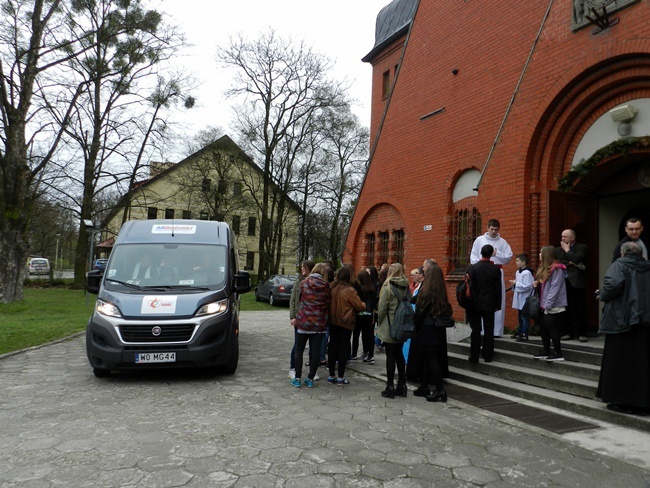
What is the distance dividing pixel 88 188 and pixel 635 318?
2760cm

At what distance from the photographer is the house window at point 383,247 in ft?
49.1

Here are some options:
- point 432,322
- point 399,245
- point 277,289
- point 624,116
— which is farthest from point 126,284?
point 277,289

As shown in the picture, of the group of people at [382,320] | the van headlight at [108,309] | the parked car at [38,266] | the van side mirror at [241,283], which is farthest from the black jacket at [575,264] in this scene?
the parked car at [38,266]

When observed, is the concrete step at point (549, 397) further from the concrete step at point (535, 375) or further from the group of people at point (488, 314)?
the group of people at point (488, 314)

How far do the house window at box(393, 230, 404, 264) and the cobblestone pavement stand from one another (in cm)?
742

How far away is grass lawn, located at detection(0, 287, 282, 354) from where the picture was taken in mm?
10891

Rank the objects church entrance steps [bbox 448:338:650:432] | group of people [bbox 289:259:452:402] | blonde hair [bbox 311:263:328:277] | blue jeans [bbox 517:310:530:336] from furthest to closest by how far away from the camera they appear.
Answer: blue jeans [bbox 517:310:530:336] → blonde hair [bbox 311:263:328:277] → group of people [bbox 289:259:452:402] → church entrance steps [bbox 448:338:650:432]

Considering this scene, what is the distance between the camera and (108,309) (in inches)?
273

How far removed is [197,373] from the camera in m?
7.73

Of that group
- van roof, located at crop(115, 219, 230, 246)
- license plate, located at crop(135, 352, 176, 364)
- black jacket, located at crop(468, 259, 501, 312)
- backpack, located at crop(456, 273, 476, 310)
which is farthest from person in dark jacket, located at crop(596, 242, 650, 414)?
van roof, located at crop(115, 219, 230, 246)

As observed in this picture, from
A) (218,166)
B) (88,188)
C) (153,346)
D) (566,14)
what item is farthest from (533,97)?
(218,166)

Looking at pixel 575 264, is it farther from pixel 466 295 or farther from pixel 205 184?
pixel 205 184

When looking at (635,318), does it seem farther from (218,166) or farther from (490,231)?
(218,166)

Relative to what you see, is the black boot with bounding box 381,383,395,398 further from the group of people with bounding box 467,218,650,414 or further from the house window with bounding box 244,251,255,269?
the house window with bounding box 244,251,255,269
